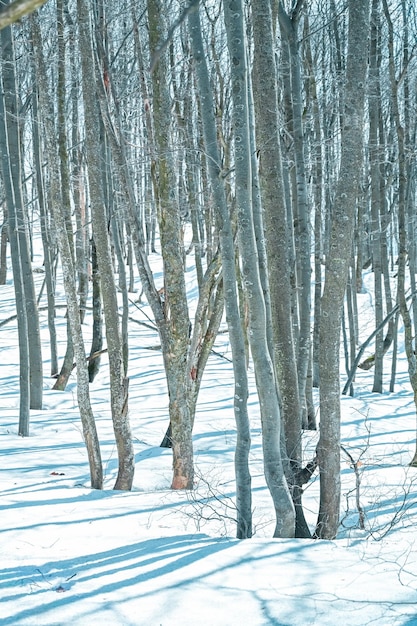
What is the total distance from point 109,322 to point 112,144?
178 centimetres

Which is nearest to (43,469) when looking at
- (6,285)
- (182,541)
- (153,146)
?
(182,541)

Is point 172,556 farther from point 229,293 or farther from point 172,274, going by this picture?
point 172,274

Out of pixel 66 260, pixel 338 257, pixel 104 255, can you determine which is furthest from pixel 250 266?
pixel 66 260

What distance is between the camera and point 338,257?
4848mm

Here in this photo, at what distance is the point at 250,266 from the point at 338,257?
2.70ft

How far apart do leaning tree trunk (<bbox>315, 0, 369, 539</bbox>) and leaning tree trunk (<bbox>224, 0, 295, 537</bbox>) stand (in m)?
0.61

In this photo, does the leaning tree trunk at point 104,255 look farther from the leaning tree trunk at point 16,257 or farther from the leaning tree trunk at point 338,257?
the leaning tree trunk at point 16,257

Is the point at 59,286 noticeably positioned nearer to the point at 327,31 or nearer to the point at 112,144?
the point at 327,31

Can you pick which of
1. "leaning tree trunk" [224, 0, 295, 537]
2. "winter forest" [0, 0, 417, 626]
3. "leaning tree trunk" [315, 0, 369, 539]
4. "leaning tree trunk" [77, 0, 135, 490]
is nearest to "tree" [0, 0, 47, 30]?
"winter forest" [0, 0, 417, 626]

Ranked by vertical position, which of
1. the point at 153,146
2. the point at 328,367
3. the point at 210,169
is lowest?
the point at 328,367

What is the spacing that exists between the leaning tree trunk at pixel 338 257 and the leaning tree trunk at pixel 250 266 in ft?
1.99

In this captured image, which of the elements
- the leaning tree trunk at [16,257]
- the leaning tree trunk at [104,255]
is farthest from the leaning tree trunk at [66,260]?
the leaning tree trunk at [16,257]

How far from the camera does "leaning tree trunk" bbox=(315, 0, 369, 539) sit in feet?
15.7

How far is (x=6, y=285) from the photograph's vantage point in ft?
79.3
